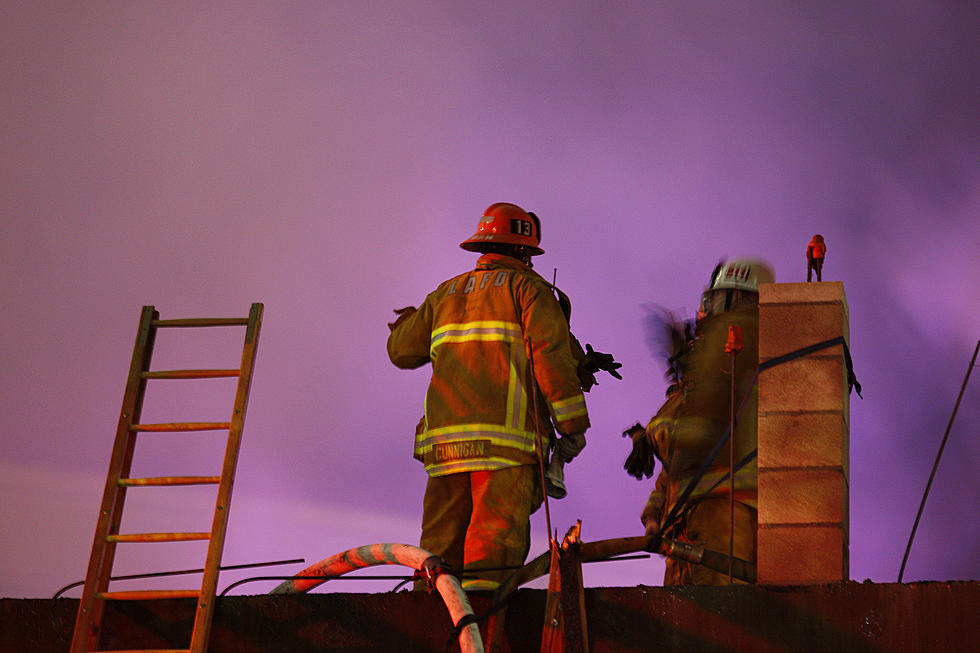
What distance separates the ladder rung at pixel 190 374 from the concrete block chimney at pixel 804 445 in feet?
8.10

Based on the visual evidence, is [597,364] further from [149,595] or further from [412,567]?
[149,595]

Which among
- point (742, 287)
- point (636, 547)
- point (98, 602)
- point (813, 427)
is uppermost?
point (742, 287)

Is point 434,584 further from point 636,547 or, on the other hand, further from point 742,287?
point 742,287

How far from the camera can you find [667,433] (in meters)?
7.50

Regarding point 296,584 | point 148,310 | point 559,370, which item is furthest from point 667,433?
point 148,310

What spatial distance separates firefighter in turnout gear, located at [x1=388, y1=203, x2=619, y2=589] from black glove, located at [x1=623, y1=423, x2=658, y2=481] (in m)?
1.23

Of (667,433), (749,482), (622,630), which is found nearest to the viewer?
(622,630)

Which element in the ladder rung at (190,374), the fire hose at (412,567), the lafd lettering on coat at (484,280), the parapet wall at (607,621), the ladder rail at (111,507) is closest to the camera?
the parapet wall at (607,621)

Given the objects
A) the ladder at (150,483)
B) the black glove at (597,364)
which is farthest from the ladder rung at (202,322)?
the black glove at (597,364)

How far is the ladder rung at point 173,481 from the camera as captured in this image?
227 inches

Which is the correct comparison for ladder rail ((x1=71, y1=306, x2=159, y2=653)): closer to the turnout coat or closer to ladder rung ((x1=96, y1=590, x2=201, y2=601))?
ladder rung ((x1=96, y1=590, x2=201, y2=601))

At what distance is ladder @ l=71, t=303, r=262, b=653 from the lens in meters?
5.67

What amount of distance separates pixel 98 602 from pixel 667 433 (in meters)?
3.34

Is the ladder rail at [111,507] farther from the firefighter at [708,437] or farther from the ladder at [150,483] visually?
the firefighter at [708,437]
